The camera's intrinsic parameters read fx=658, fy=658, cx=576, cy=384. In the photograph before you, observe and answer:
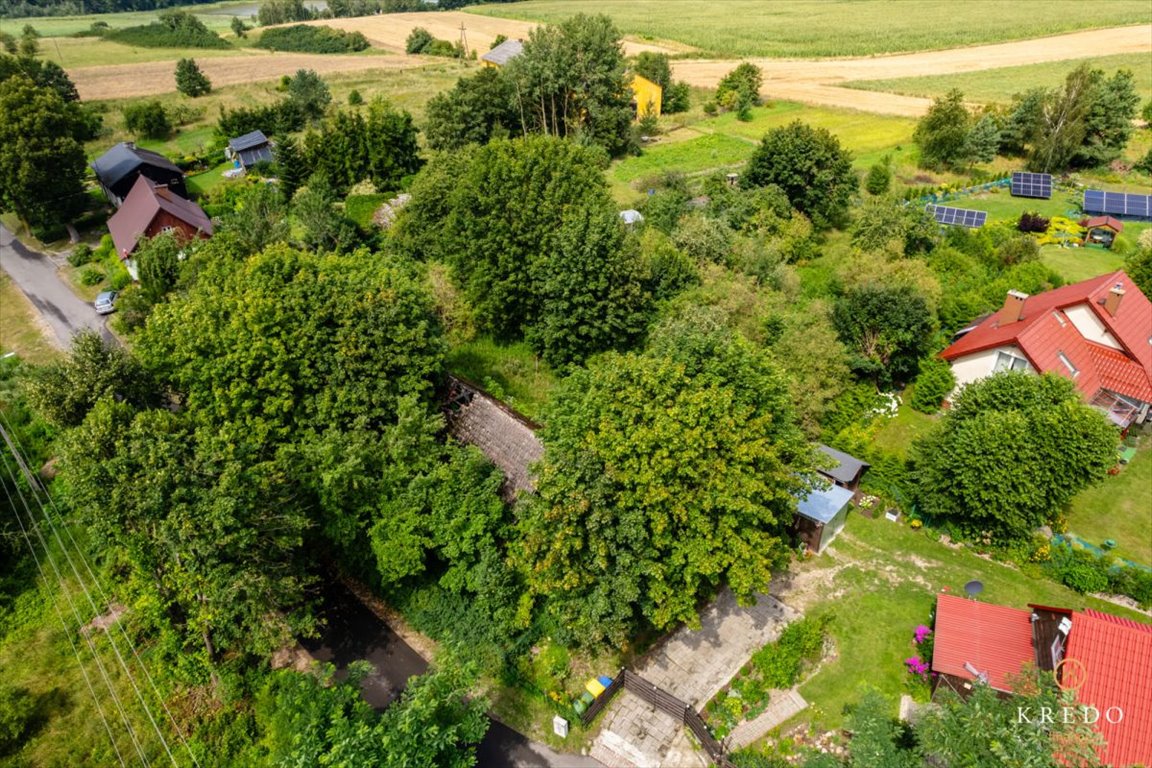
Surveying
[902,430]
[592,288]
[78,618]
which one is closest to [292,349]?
[78,618]

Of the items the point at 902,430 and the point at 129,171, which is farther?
the point at 129,171

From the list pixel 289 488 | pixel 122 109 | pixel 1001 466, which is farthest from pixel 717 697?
pixel 122 109

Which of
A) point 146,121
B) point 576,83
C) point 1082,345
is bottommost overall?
point 1082,345

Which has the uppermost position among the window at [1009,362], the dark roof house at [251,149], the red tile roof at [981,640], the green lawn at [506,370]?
the dark roof house at [251,149]

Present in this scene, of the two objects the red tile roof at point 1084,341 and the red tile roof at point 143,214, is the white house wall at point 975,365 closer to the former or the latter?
the red tile roof at point 1084,341

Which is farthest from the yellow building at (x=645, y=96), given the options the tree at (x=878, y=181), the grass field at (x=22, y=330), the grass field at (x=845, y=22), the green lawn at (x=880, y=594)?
the green lawn at (x=880, y=594)

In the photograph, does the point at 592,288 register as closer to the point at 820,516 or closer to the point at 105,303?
the point at 820,516

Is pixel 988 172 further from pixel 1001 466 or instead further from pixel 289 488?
pixel 289 488
